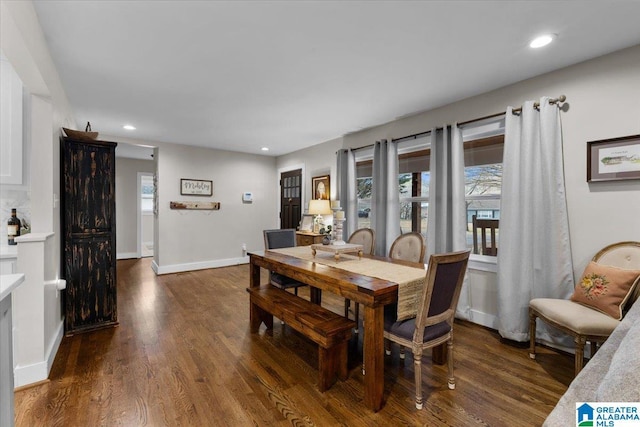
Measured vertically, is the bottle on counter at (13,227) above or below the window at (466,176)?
below

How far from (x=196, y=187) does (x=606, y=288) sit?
19.0ft

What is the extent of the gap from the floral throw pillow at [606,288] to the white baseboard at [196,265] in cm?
542

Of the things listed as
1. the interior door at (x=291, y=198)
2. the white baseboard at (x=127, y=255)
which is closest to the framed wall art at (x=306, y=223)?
the interior door at (x=291, y=198)

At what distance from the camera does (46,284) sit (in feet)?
7.14

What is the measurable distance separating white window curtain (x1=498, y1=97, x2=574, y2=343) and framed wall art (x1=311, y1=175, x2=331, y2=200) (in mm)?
2874

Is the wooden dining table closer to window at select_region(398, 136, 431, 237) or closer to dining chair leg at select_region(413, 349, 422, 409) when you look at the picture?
dining chair leg at select_region(413, 349, 422, 409)

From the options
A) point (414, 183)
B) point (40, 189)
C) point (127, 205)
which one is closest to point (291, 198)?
point (414, 183)

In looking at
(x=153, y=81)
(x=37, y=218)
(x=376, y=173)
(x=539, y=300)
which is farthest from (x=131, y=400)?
(x=376, y=173)

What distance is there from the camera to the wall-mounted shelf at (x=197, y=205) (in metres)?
5.34

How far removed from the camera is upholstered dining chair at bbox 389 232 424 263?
110 inches

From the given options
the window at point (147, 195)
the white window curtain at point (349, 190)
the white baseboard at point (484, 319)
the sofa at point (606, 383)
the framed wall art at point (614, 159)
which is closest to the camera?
the sofa at point (606, 383)

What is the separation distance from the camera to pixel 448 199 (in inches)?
130

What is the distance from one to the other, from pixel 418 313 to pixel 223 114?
10.8 ft

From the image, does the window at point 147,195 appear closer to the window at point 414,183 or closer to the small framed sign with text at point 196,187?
the small framed sign with text at point 196,187
